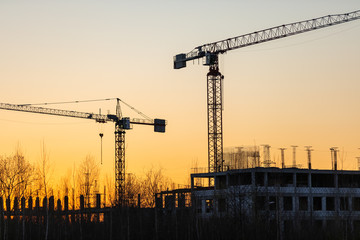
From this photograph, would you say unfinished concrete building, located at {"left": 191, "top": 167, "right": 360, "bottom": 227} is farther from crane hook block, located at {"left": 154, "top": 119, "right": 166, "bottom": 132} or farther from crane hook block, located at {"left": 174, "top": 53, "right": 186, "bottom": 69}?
crane hook block, located at {"left": 154, "top": 119, "right": 166, "bottom": 132}

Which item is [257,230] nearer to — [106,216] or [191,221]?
[191,221]

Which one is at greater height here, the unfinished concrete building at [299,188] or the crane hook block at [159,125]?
the crane hook block at [159,125]

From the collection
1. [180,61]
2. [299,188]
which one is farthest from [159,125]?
[299,188]

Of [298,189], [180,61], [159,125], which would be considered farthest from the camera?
[159,125]

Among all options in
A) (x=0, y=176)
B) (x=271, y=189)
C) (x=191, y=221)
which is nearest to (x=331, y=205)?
(x=271, y=189)

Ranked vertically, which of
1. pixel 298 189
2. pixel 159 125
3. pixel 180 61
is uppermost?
pixel 180 61

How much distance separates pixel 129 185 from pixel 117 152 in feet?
140

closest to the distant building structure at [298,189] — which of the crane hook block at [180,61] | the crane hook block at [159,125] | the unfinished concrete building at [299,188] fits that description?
the unfinished concrete building at [299,188]

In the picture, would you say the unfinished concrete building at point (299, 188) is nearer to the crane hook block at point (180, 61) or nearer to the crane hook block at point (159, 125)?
the crane hook block at point (180, 61)

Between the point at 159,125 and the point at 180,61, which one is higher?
the point at 180,61

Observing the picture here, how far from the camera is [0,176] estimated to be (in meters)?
75.2

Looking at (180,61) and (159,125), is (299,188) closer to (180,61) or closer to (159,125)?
(180,61)

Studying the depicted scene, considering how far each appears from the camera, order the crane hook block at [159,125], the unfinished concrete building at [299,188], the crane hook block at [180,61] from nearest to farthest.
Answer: the unfinished concrete building at [299,188] → the crane hook block at [180,61] → the crane hook block at [159,125]

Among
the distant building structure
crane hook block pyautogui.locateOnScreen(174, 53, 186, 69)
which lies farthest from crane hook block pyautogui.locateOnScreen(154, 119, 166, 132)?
the distant building structure
